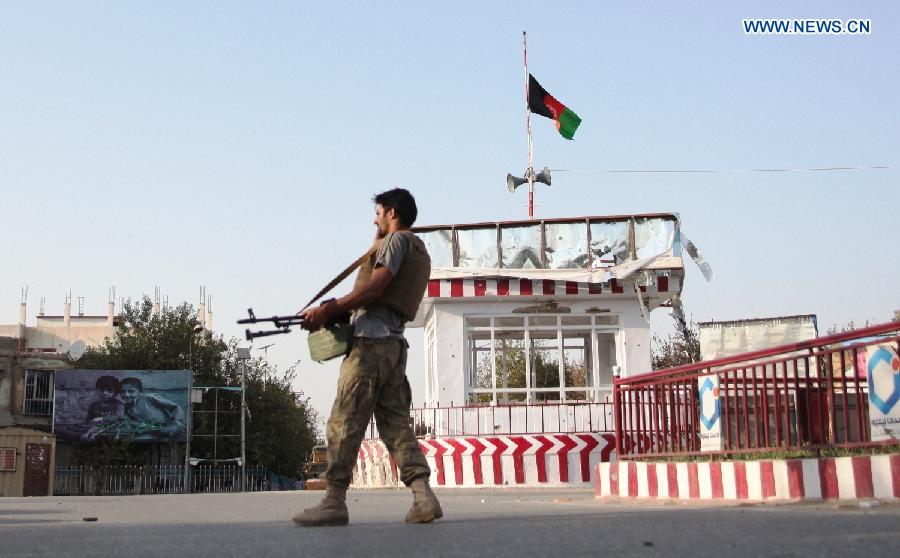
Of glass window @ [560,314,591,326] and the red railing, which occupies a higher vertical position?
glass window @ [560,314,591,326]

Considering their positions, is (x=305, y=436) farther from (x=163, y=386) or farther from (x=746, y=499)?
(x=746, y=499)

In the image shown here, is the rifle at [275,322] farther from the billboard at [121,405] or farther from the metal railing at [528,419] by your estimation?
the billboard at [121,405]

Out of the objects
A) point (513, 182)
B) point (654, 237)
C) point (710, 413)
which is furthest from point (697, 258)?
point (710, 413)

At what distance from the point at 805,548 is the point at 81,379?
181 ft

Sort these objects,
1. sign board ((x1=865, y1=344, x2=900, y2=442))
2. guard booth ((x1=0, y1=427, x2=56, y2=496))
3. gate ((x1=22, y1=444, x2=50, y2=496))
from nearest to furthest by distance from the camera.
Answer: sign board ((x1=865, y1=344, x2=900, y2=442))
guard booth ((x1=0, y1=427, x2=56, y2=496))
gate ((x1=22, y1=444, x2=50, y2=496))

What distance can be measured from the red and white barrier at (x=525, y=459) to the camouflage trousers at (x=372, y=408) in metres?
13.6

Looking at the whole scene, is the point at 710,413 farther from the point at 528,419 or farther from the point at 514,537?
the point at 528,419

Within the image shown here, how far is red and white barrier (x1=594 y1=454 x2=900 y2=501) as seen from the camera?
881 centimetres

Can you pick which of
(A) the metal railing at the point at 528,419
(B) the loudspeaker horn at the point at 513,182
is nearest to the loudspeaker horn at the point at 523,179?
(B) the loudspeaker horn at the point at 513,182

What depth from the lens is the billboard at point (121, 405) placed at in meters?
56.1

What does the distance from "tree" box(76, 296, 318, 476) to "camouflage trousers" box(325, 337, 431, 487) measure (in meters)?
53.6

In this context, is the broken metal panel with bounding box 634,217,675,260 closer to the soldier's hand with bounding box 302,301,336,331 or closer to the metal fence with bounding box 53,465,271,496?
the soldier's hand with bounding box 302,301,336,331

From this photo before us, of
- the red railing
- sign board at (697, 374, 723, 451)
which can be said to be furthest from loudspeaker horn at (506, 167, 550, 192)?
sign board at (697, 374, 723, 451)

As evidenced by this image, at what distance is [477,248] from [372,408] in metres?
17.7
